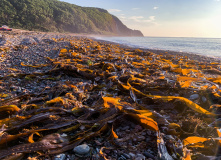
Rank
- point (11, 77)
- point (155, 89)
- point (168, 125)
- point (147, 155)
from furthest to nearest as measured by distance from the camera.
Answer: point (11, 77) → point (155, 89) → point (168, 125) → point (147, 155)

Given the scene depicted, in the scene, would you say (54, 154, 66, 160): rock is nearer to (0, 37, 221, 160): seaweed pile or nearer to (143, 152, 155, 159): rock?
(0, 37, 221, 160): seaweed pile

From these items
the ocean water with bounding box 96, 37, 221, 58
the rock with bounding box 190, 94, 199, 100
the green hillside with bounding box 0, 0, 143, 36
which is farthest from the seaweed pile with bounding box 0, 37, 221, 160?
the green hillside with bounding box 0, 0, 143, 36

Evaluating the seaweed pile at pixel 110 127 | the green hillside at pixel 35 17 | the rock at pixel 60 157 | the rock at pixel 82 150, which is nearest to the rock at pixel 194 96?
the seaweed pile at pixel 110 127

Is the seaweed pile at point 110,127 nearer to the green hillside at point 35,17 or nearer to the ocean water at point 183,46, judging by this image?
the ocean water at point 183,46

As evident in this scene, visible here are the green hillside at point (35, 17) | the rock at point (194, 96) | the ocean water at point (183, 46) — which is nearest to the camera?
the rock at point (194, 96)

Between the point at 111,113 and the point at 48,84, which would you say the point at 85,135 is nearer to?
the point at 111,113

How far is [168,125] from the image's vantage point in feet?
3.49

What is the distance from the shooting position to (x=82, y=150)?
32.8 inches

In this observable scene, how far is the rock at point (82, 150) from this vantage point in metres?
0.83

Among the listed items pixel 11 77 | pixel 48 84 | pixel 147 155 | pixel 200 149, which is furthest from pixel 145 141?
pixel 11 77

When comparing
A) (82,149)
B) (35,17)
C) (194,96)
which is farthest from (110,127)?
(35,17)

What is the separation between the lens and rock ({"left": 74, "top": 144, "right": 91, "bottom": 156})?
0.83m

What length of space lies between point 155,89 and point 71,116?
1.19 meters

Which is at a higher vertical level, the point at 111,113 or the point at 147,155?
the point at 111,113
